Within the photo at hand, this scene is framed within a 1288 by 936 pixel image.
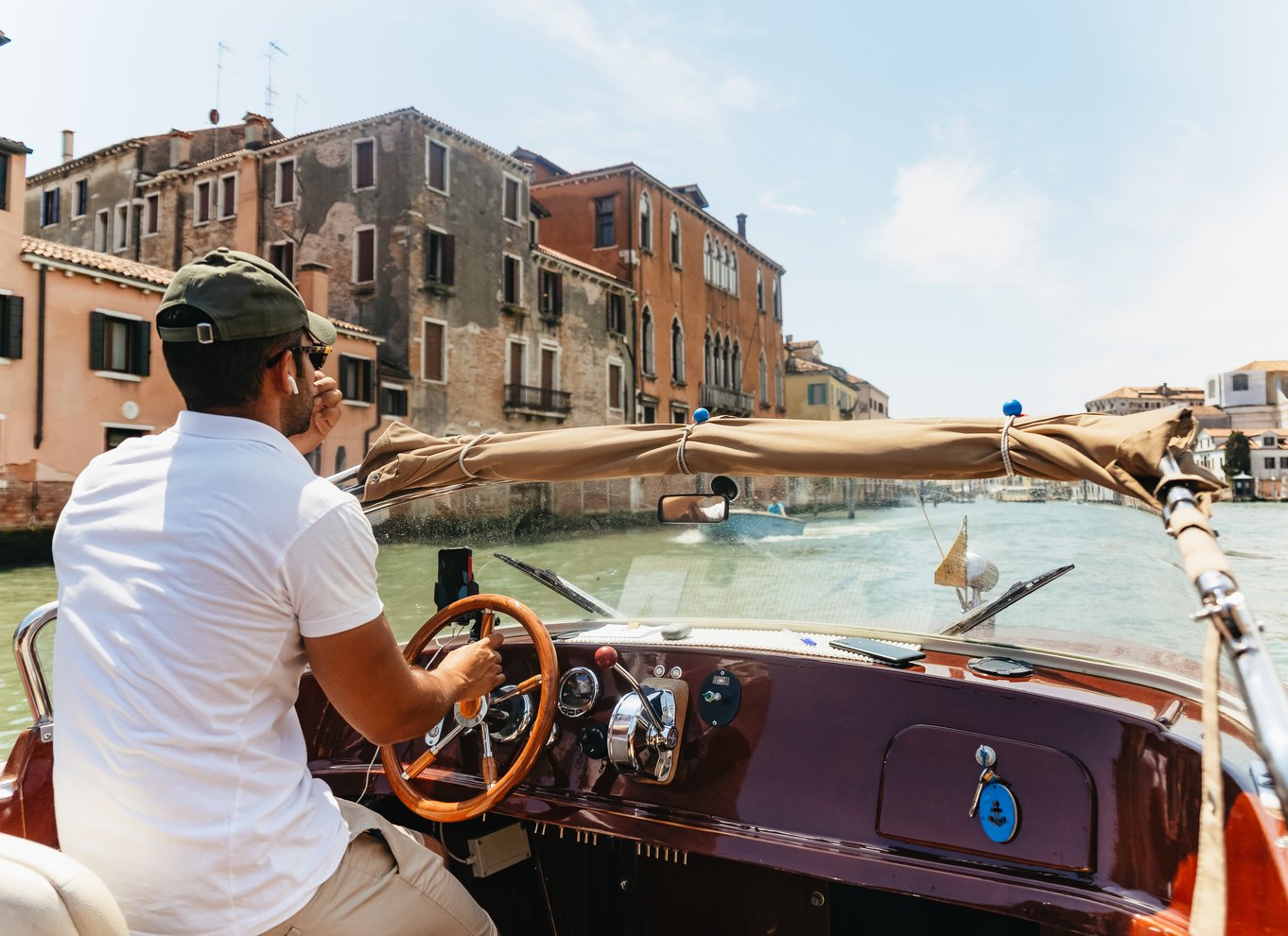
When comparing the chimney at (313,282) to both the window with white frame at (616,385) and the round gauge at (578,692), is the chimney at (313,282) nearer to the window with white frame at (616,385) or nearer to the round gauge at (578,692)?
the window with white frame at (616,385)

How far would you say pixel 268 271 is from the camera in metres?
1.30

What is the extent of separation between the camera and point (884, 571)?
2.27 m

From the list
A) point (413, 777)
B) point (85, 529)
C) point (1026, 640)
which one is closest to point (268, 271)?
point (85, 529)

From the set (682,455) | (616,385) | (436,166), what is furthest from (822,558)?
(616,385)

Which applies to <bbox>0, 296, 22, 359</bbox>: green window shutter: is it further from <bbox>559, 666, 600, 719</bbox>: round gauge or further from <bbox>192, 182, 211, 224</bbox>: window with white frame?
<bbox>559, 666, 600, 719</bbox>: round gauge

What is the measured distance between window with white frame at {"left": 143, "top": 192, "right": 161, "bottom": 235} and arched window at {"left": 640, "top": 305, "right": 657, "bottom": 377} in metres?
13.1

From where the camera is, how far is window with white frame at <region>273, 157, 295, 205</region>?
20688 millimetres

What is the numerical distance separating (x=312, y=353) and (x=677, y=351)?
27.7 meters

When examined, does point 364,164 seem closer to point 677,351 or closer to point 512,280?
point 512,280

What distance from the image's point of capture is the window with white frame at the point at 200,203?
70.4ft

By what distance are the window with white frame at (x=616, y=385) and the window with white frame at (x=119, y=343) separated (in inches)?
491

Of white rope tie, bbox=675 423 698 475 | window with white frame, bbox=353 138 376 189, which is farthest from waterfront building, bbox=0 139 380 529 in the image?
white rope tie, bbox=675 423 698 475

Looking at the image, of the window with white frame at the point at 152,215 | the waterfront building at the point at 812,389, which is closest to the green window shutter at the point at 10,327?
the window with white frame at the point at 152,215

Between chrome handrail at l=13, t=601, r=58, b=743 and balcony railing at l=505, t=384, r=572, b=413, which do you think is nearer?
chrome handrail at l=13, t=601, r=58, b=743
